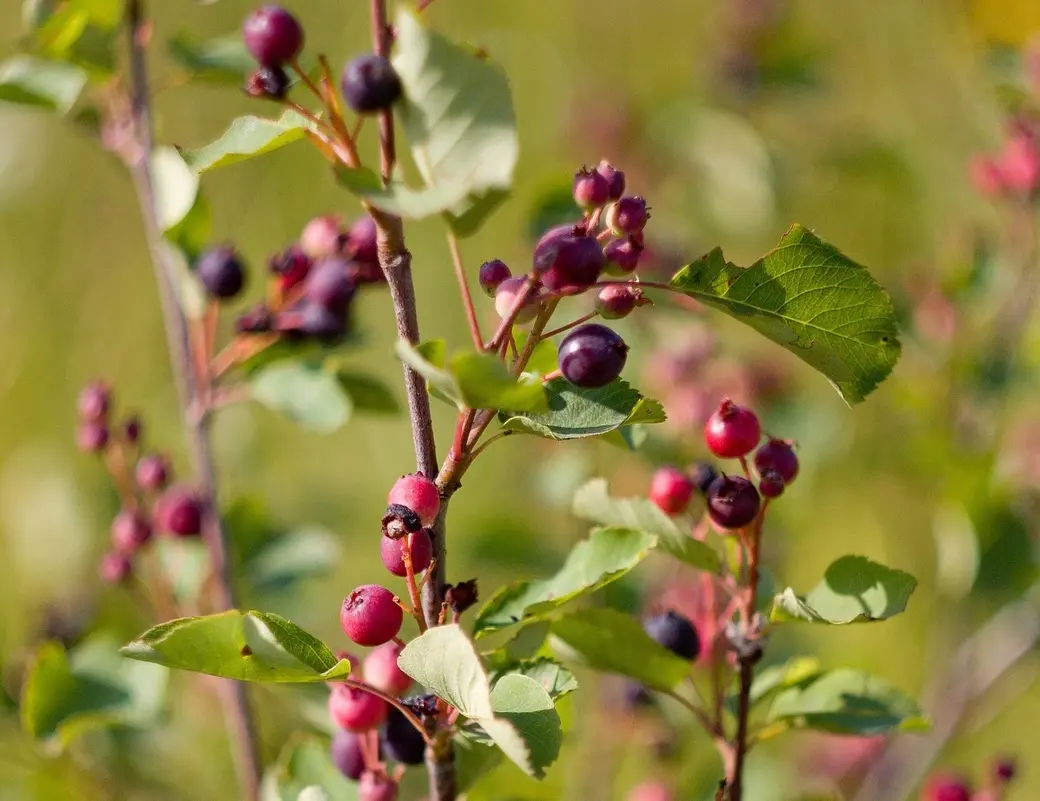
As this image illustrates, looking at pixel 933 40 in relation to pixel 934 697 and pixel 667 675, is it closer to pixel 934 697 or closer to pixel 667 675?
pixel 934 697

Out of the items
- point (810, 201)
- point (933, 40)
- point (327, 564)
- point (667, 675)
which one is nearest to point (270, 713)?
point (327, 564)

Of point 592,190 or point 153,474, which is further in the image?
point 153,474

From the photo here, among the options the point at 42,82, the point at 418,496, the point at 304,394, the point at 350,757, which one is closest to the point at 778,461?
the point at 418,496

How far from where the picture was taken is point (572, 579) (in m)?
0.74

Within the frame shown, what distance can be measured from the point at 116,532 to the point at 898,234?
241cm

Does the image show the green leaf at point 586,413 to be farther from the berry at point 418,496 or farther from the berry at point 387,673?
the berry at point 387,673

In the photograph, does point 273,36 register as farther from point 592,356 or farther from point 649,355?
point 649,355

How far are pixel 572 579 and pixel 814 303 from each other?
9.8 inches

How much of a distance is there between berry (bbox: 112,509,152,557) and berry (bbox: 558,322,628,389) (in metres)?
0.68

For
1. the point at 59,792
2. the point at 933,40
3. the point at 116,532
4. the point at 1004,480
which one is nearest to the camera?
the point at 116,532

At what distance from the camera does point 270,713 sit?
1.90 metres

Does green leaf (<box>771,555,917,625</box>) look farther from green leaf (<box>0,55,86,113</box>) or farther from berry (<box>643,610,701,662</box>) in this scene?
green leaf (<box>0,55,86,113</box>)

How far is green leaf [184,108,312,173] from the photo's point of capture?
1.97 feet

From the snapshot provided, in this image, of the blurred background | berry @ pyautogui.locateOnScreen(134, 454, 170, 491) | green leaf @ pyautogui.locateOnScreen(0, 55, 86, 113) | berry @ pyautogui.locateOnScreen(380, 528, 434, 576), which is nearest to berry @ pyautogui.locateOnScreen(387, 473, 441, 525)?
berry @ pyautogui.locateOnScreen(380, 528, 434, 576)
